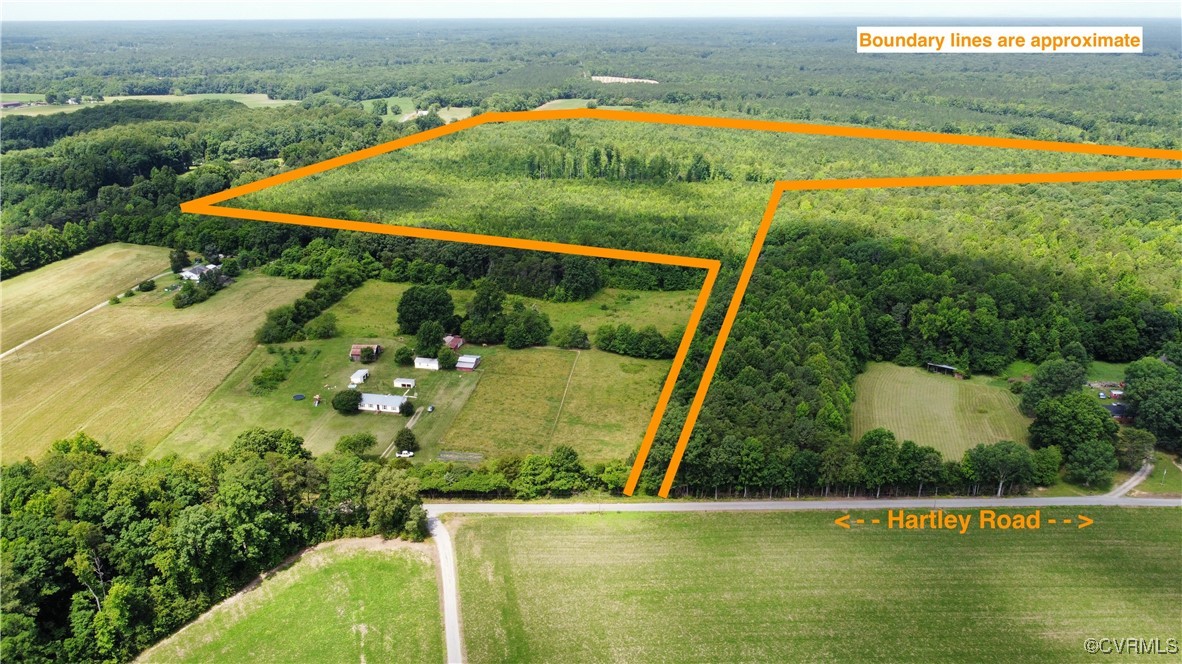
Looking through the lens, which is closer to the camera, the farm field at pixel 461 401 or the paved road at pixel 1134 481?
the paved road at pixel 1134 481

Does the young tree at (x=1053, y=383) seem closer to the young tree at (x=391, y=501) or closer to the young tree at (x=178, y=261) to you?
the young tree at (x=391, y=501)

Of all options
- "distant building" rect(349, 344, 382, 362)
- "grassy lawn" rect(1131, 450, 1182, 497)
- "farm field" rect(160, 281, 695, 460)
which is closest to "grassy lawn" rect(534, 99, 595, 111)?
"farm field" rect(160, 281, 695, 460)

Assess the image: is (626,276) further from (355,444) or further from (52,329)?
(52,329)

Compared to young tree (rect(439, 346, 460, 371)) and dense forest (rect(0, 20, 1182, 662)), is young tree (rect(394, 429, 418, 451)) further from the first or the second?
young tree (rect(439, 346, 460, 371))

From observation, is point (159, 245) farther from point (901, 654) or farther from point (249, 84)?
point (249, 84)

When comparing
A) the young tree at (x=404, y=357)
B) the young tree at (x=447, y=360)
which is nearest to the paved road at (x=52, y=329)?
the young tree at (x=404, y=357)

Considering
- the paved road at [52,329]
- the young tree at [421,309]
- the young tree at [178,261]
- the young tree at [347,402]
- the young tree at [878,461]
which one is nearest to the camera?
the young tree at [878,461]
